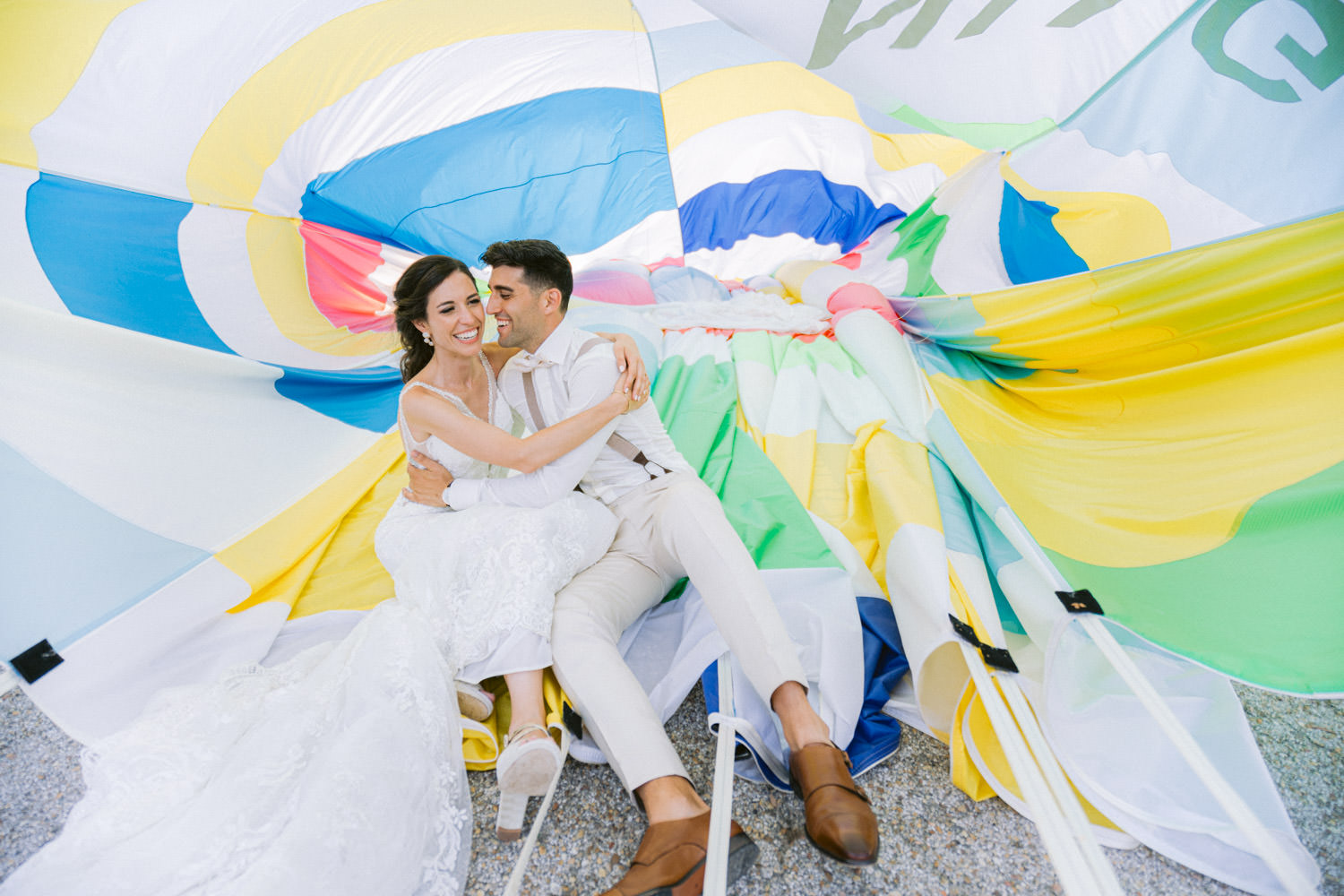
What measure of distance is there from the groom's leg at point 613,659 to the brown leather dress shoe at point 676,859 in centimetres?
8

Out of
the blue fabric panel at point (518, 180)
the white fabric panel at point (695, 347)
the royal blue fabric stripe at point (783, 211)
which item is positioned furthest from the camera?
the royal blue fabric stripe at point (783, 211)

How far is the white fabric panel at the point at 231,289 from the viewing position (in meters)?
2.09

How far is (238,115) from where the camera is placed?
2.32m

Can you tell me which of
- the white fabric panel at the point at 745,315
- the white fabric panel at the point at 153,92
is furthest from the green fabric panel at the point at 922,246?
the white fabric panel at the point at 153,92

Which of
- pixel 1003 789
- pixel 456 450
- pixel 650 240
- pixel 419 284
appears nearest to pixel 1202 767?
pixel 1003 789

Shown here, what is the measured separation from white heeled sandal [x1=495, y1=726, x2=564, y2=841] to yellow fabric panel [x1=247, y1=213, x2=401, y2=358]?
5.90 feet

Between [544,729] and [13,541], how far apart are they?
44.4 inches

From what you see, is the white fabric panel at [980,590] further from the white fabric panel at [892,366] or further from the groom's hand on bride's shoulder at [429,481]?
the groom's hand on bride's shoulder at [429,481]

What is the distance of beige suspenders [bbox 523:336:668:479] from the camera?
1.57m

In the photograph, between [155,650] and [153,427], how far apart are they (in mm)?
577

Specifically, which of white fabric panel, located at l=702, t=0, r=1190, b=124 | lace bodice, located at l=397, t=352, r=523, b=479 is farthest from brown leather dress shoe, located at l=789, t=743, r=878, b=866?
white fabric panel, located at l=702, t=0, r=1190, b=124

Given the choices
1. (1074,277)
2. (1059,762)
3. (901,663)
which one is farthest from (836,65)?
(1059,762)

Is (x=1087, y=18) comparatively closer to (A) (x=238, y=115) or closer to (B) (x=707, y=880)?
(B) (x=707, y=880)

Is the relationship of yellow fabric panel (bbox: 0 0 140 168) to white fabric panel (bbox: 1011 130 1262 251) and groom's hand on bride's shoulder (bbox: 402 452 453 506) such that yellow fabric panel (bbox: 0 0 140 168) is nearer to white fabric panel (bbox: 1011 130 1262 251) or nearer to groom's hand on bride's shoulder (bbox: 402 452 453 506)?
groom's hand on bride's shoulder (bbox: 402 452 453 506)
